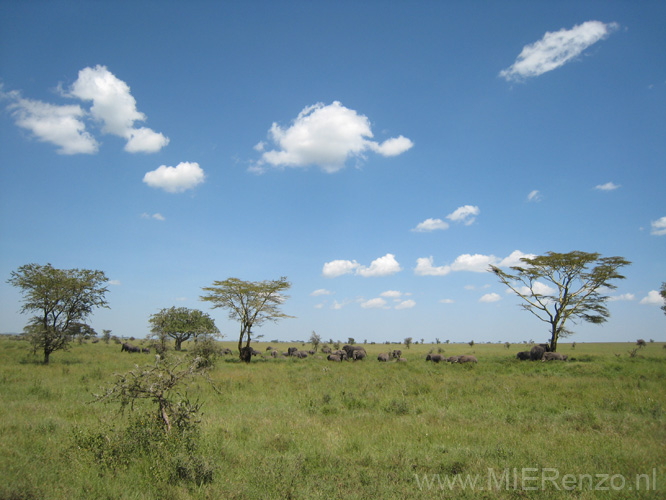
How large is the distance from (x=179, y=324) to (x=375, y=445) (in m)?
41.8

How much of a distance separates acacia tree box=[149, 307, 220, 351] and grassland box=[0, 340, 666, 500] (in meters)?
23.2

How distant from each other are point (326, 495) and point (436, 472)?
2.34 metres

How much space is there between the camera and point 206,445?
25.0 ft

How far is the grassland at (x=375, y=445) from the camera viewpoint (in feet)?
19.1

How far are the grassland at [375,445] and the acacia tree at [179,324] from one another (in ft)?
76.1

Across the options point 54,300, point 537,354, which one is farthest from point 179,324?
point 537,354

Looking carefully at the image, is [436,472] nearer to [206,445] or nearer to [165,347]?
[206,445]

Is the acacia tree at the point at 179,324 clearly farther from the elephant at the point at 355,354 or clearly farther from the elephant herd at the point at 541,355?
the elephant herd at the point at 541,355

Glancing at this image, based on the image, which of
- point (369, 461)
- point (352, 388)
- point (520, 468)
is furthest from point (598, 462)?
point (352, 388)

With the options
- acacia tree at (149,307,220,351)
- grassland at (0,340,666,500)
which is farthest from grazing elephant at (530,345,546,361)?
acacia tree at (149,307,220,351)

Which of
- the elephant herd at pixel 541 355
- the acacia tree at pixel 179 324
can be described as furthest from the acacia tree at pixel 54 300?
the elephant herd at pixel 541 355

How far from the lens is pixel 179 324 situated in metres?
43.8

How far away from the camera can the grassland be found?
230 inches

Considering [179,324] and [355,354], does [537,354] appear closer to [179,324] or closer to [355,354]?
[355,354]
